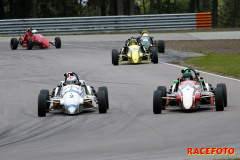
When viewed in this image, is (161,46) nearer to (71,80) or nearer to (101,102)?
(71,80)

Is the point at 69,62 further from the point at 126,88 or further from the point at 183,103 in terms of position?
the point at 183,103

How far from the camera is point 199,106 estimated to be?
14336 mm

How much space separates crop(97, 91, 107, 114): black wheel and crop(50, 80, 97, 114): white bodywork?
0.44 meters

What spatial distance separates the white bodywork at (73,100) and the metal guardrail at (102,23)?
95.0 ft

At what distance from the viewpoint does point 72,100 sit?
14.5 m

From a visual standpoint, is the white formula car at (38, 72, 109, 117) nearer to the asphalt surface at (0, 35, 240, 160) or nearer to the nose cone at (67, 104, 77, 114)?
the nose cone at (67, 104, 77, 114)

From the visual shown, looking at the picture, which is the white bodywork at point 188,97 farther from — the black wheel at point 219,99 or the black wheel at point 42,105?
the black wheel at point 42,105

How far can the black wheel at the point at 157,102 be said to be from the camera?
45.8 feet

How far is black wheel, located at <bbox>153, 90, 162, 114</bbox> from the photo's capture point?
1397 centimetres

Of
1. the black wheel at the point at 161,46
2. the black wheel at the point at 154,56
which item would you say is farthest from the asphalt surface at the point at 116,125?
the black wheel at the point at 161,46

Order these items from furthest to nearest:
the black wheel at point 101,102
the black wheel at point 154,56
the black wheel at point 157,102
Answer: the black wheel at point 154,56, the black wheel at point 101,102, the black wheel at point 157,102

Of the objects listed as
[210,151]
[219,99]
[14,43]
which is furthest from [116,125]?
[14,43]

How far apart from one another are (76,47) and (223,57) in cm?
967

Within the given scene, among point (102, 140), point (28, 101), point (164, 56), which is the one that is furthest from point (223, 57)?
point (102, 140)
